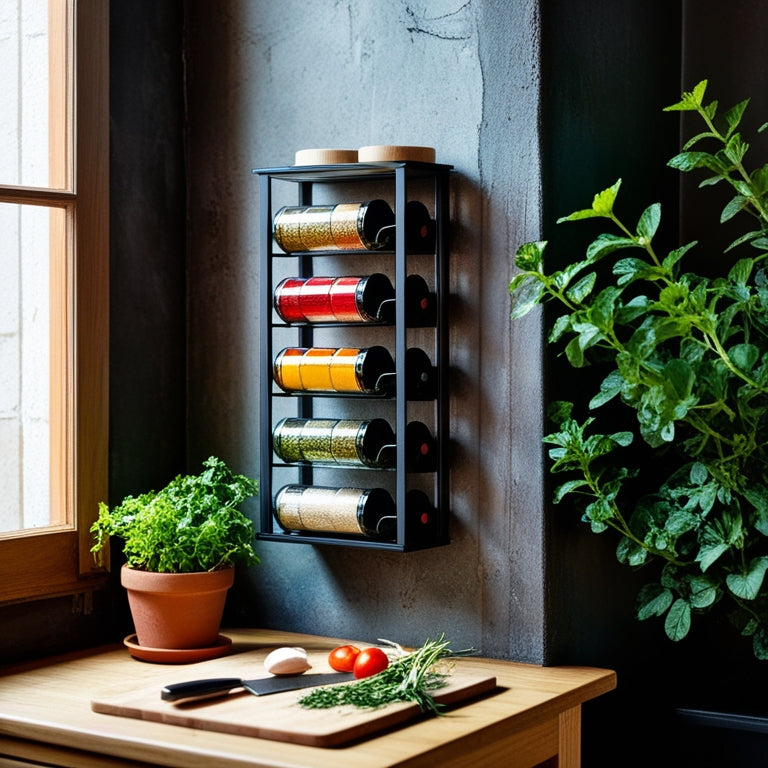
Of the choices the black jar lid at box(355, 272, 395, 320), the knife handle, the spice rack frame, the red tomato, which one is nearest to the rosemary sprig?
the red tomato

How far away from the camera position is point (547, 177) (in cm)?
239

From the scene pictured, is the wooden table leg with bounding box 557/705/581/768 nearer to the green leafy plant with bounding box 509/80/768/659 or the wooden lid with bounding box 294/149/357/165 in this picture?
the green leafy plant with bounding box 509/80/768/659

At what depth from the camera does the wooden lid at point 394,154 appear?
2.38 m

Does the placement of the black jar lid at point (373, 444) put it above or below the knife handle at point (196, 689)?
above

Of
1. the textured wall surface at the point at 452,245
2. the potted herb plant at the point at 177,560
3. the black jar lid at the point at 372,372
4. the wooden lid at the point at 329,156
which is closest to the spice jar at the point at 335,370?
the black jar lid at the point at 372,372

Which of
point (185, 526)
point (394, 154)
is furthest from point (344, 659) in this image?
point (394, 154)

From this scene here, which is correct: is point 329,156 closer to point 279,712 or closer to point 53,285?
point 53,285

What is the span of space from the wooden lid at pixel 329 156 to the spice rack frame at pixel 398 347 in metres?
0.02

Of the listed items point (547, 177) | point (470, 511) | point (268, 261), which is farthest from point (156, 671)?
point (547, 177)

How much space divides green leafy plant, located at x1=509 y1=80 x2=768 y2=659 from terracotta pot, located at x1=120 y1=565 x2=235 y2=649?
28.9 inches

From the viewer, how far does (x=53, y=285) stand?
2.54 metres

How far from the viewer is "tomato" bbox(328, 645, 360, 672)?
2.23 m

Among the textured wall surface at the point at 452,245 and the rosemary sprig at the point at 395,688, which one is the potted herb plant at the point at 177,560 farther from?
the rosemary sprig at the point at 395,688

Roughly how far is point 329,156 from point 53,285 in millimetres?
646
